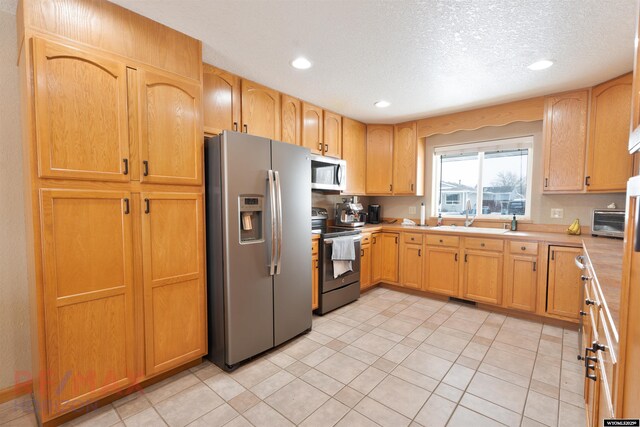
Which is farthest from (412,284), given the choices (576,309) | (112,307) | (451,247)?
(112,307)

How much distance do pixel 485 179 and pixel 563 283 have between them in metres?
1.54

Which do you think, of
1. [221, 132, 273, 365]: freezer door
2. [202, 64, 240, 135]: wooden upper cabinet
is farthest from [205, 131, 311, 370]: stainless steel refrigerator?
[202, 64, 240, 135]: wooden upper cabinet

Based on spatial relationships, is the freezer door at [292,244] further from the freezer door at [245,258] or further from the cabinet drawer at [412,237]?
the cabinet drawer at [412,237]

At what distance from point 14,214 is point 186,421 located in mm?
1713

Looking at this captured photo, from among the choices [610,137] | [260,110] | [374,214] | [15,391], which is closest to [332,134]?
[260,110]

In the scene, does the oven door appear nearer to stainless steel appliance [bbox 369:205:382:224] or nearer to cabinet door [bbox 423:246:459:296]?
cabinet door [bbox 423:246:459:296]

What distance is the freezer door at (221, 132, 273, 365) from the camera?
210 centimetres

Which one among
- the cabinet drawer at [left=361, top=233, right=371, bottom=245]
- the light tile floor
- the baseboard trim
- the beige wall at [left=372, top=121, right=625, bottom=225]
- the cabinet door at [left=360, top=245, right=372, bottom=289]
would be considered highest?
the beige wall at [left=372, top=121, right=625, bottom=225]

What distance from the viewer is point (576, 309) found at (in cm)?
274

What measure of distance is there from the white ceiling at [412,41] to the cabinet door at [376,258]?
192 cm

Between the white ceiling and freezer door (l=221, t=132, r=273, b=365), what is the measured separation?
72 centimetres

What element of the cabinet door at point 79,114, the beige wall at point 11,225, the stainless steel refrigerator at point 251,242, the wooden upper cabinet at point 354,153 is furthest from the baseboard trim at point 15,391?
the wooden upper cabinet at point 354,153

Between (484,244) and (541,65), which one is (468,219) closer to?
(484,244)

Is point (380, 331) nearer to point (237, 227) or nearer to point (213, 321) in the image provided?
point (213, 321)
